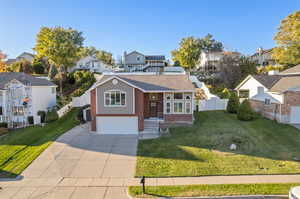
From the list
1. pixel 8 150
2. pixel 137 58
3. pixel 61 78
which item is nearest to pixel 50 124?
pixel 8 150

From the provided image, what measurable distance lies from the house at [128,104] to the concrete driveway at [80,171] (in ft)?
5.95

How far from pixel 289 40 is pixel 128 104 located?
97.2ft

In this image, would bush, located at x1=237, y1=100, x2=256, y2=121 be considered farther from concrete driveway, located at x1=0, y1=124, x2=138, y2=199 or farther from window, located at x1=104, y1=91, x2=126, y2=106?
window, located at x1=104, y1=91, x2=126, y2=106

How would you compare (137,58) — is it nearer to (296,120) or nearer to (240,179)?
(296,120)

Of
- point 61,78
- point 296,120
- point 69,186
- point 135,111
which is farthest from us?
point 61,78

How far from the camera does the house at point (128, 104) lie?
1606cm

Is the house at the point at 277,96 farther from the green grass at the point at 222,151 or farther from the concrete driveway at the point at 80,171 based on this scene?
the concrete driveway at the point at 80,171

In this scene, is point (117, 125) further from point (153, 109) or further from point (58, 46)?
point (58, 46)

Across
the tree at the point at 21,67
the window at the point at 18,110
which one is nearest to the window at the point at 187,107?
the window at the point at 18,110

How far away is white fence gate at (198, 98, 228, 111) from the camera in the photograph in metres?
23.5

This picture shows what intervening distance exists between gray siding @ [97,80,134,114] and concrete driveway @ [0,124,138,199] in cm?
256

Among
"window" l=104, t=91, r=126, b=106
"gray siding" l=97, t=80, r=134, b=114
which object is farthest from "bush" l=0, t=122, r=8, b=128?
"window" l=104, t=91, r=126, b=106

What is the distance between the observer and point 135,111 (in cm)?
1619

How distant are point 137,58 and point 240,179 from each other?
Answer: 157 ft
